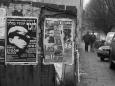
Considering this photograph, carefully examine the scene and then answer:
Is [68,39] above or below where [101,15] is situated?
below

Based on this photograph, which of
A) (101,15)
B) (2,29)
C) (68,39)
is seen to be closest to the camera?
(2,29)

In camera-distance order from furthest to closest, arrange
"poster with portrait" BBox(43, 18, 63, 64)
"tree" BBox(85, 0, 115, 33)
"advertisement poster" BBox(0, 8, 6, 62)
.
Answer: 1. "tree" BBox(85, 0, 115, 33)
2. "poster with portrait" BBox(43, 18, 63, 64)
3. "advertisement poster" BBox(0, 8, 6, 62)

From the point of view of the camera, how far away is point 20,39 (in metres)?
8.01

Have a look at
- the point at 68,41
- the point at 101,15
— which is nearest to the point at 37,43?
the point at 68,41

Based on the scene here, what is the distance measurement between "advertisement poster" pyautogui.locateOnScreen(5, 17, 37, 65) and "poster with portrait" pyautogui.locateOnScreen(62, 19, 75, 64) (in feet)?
2.42

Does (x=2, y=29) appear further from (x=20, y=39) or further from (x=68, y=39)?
(x=68, y=39)

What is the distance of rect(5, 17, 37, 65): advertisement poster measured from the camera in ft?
26.1

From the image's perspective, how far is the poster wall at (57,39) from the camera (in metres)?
8.08

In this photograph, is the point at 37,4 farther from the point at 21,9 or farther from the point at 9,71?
the point at 9,71

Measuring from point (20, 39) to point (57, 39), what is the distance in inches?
35.5

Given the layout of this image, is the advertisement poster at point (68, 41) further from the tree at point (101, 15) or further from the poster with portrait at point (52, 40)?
the tree at point (101, 15)

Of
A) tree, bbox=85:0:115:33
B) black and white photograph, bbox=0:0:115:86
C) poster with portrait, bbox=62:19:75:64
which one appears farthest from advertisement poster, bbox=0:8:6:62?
tree, bbox=85:0:115:33

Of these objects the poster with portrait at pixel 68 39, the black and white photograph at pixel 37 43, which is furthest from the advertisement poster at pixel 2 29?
the poster with portrait at pixel 68 39

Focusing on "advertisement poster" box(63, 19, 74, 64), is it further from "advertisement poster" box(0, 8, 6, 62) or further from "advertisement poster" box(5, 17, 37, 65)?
"advertisement poster" box(0, 8, 6, 62)
